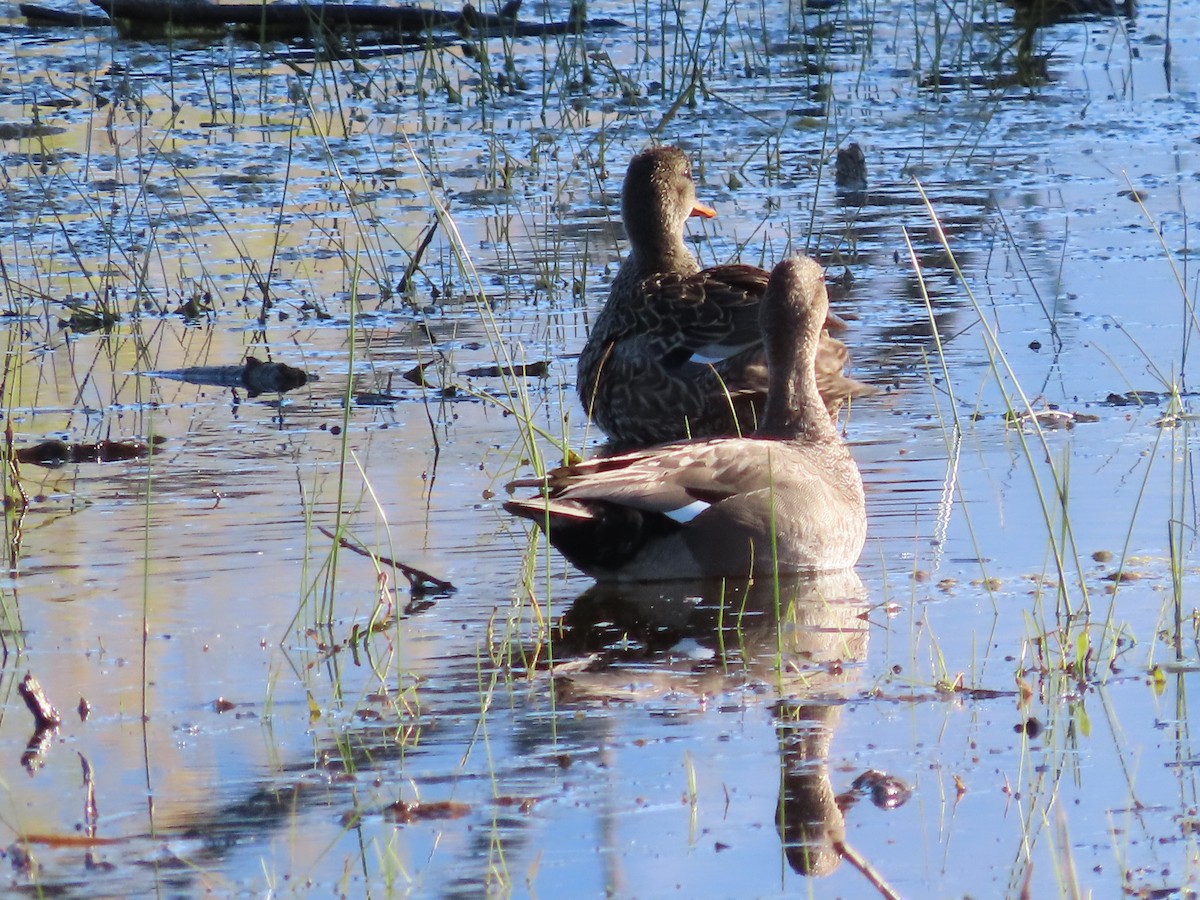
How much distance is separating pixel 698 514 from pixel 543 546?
26.2 inches

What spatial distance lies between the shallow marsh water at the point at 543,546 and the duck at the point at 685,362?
0.69 ft

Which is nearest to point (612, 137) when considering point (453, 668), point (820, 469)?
point (820, 469)

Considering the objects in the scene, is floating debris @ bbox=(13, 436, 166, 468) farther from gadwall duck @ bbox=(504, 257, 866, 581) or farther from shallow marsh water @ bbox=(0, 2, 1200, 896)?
gadwall duck @ bbox=(504, 257, 866, 581)

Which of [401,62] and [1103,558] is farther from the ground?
[401,62]

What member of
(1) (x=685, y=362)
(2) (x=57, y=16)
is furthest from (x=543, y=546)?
(2) (x=57, y=16)

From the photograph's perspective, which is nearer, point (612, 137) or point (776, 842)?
point (776, 842)

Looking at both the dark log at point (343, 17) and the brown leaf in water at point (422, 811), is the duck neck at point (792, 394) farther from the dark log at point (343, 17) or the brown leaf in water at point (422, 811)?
the dark log at point (343, 17)

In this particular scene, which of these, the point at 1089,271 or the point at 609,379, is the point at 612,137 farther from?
the point at 609,379

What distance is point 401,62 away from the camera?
596 inches

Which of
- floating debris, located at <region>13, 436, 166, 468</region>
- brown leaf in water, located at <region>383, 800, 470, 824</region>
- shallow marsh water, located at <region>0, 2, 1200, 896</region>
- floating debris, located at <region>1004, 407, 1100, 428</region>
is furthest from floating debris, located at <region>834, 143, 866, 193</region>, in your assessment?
brown leaf in water, located at <region>383, 800, 470, 824</region>

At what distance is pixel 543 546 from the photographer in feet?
21.9

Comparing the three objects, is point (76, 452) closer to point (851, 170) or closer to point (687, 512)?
point (687, 512)

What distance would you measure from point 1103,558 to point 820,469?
910mm

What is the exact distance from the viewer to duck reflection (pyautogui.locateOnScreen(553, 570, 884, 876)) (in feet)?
14.3
